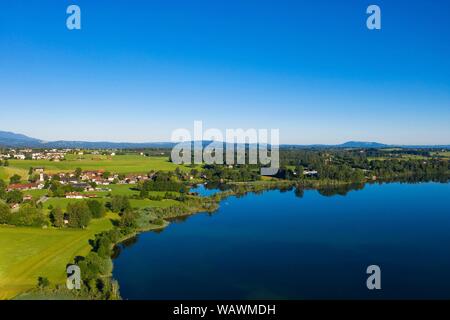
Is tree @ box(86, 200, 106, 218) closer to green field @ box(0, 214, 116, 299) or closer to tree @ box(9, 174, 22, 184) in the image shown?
green field @ box(0, 214, 116, 299)

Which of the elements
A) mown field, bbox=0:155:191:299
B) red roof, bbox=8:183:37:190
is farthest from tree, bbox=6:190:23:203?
red roof, bbox=8:183:37:190

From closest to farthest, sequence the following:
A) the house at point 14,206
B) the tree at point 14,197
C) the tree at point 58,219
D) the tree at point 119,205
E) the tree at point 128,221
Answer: the tree at point 58,219 < the tree at point 128,221 < the tree at point 119,205 < the house at point 14,206 < the tree at point 14,197

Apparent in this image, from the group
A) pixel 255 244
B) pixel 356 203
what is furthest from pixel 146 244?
pixel 356 203

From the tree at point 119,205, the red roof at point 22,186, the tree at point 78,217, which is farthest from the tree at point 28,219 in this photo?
the red roof at point 22,186

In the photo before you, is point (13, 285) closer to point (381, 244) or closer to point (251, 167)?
point (381, 244)

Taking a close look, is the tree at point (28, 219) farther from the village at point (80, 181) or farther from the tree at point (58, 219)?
the village at point (80, 181)

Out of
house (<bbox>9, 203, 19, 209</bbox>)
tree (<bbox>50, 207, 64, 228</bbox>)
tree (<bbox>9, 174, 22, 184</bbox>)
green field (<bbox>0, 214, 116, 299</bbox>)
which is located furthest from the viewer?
tree (<bbox>9, 174, 22, 184</bbox>)
